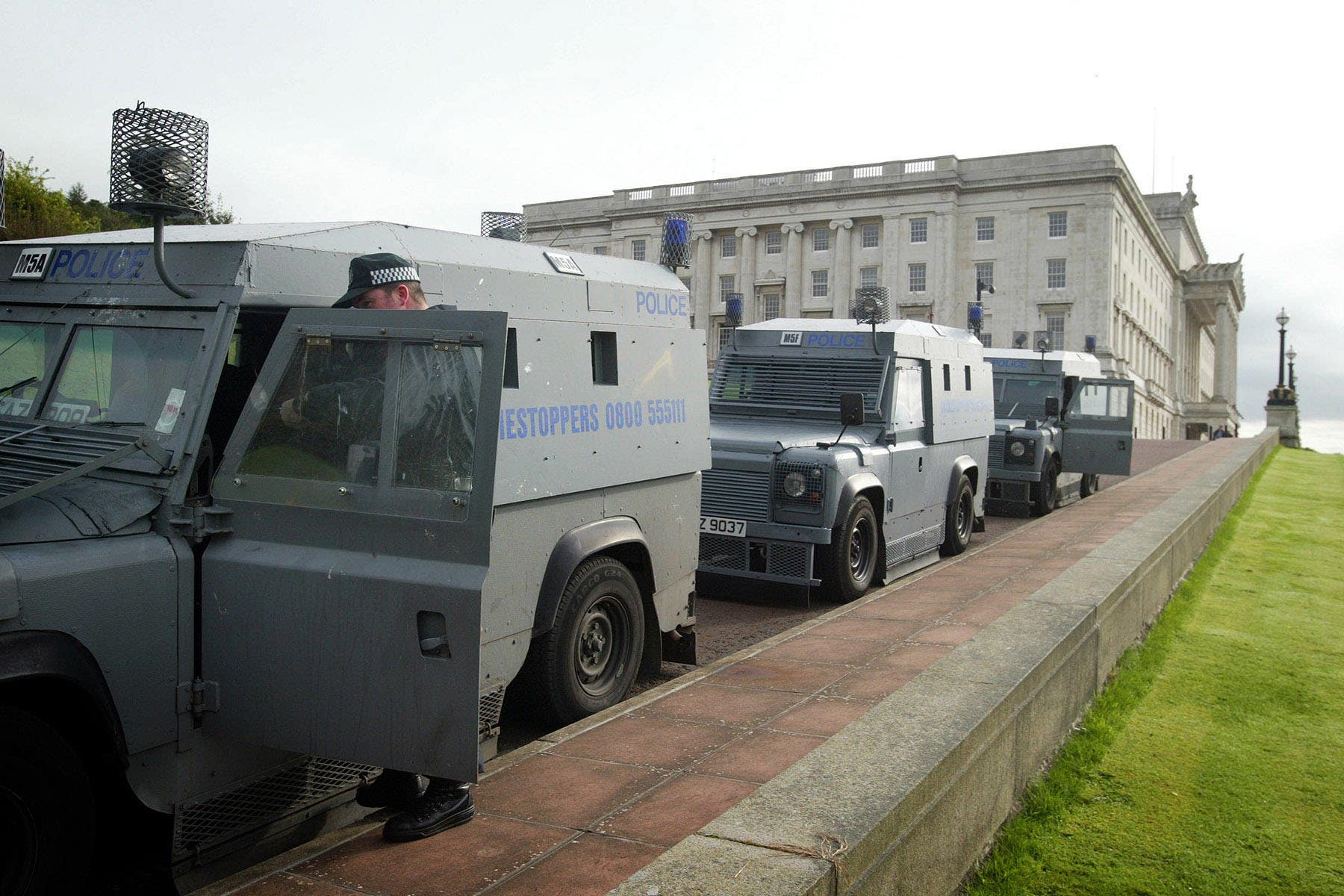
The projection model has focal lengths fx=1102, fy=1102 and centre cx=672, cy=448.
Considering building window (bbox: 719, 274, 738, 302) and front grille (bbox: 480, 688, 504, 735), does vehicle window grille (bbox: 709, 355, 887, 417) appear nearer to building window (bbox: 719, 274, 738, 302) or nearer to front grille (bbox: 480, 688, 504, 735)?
front grille (bbox: 480, 688, 504, 735)

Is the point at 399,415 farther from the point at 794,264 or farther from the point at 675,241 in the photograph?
the point at 794,264

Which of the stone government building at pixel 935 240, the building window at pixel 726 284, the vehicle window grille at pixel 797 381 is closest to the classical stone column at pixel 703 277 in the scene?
the stone government building at pixel 935 240

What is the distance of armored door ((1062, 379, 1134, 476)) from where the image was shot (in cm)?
1817

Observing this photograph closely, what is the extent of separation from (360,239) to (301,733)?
2129mm

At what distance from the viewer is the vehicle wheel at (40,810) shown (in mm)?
3137

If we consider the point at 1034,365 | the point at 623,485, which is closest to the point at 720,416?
the point at 623,485

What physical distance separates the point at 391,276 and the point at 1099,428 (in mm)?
16342

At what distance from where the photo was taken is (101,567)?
3.46 m

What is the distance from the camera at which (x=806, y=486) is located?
9453 millimetres

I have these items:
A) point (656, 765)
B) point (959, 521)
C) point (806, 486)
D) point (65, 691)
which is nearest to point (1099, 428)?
point (959, 521)

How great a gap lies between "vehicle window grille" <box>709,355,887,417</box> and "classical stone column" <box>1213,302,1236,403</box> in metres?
119

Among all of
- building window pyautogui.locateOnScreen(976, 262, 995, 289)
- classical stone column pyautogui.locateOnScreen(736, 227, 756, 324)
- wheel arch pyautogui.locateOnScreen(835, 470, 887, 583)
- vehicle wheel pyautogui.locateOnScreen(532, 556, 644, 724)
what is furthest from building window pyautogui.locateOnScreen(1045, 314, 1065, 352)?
vehicle wheel pyautogui.locateOnScreen(532, 556, 644, 724)

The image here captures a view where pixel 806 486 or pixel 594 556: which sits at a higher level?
pixel 806 486

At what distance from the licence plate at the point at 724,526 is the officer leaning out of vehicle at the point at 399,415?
5.66 meters
